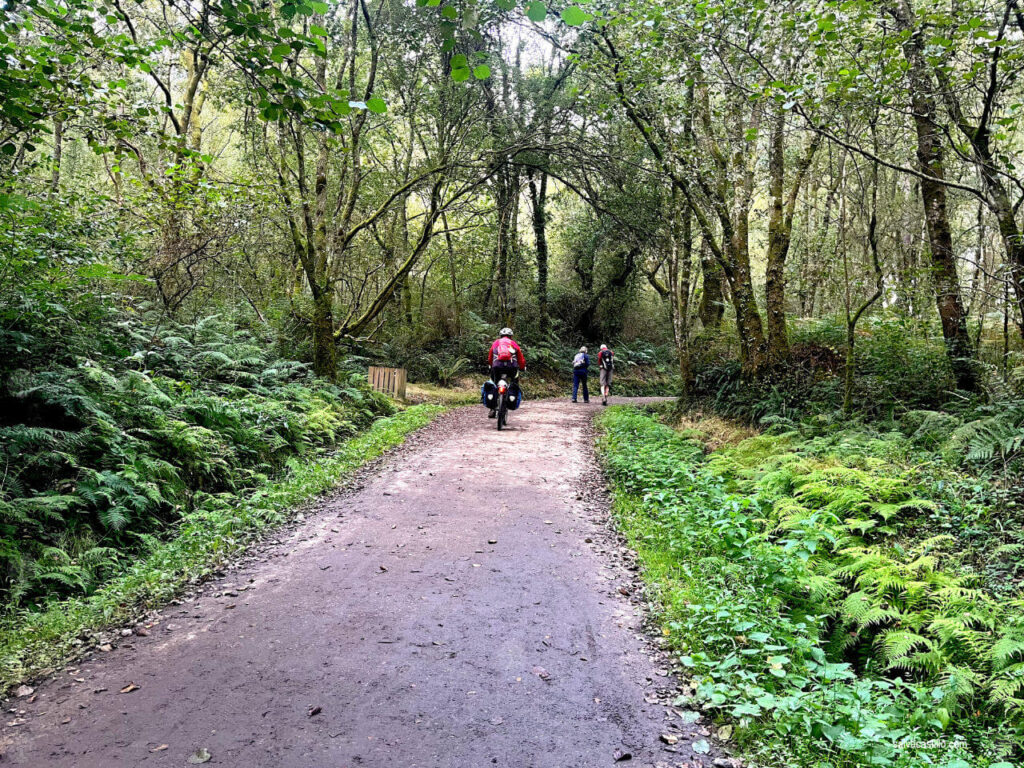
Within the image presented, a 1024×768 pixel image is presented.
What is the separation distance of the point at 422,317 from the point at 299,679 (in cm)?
2000

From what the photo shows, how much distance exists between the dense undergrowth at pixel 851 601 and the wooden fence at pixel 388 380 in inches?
377

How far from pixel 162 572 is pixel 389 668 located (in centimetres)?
250

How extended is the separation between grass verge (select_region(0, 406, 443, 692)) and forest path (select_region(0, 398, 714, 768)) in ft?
0.79

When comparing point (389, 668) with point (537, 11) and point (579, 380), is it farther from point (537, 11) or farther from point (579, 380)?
point (579, 380)

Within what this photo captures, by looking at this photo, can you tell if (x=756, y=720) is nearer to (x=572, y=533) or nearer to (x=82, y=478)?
(x=572, y=533)

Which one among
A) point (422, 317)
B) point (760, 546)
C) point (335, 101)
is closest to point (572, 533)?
point (760, 546)

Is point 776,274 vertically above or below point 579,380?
above

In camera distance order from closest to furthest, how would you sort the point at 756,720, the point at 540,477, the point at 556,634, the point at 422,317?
the point at 756,720, the point at 556,634, the point at 540,477, the point at 422,317

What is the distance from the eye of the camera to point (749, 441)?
8891 millimetres

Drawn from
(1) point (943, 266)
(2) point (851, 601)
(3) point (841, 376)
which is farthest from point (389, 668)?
(3) point (841, 376)

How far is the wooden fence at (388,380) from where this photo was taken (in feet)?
50.8

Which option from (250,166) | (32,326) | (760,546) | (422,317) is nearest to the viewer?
(760,546)

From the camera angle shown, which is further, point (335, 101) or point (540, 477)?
point (540, 477)

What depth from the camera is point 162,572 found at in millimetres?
4898
